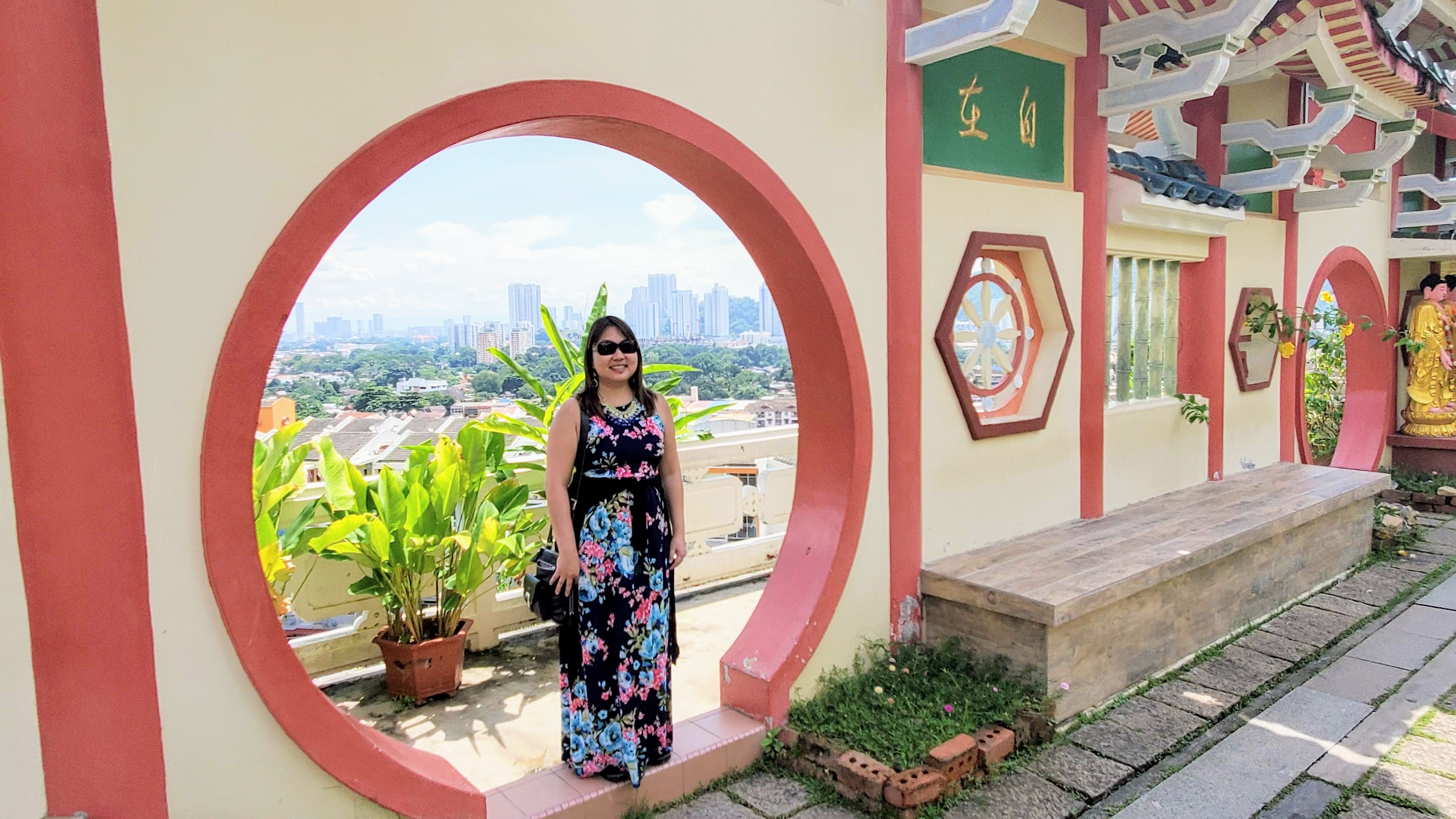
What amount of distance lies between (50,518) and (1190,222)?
615 centimetres

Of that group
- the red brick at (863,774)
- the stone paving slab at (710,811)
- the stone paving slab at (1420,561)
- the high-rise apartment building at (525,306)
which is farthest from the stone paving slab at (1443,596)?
the high-rise apartment building at (525,306)

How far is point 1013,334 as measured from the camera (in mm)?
5199

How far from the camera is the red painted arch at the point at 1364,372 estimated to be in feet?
29.0

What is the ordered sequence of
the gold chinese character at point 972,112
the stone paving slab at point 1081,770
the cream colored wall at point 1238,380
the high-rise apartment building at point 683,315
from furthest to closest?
the high-rise apartment building at point 683,315 → the cream colored wall at point 1238,380 → the gold chinese character at point 972,112 → the stone paving slab at point 1081,770

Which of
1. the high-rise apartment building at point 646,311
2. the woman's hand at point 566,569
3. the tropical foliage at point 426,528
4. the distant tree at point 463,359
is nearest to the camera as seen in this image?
the woman's hand at point 566,569

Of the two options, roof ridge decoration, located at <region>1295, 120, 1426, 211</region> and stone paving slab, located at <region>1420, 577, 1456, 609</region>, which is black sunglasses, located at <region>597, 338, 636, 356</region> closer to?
stone paving slab, located at <region>1420, 577, 1456, 609</region>

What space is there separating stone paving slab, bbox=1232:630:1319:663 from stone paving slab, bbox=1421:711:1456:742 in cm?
74

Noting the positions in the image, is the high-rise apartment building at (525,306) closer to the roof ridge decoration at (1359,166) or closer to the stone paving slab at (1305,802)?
the stone paving slab at (1305,802)

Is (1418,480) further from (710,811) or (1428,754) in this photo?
(710,811)

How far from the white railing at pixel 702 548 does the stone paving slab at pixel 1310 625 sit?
299cm

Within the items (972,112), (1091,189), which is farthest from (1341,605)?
(972,112)

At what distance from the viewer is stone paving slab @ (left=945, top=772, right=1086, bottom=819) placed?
3418mm

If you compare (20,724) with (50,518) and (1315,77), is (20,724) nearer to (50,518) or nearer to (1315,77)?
(50,518)

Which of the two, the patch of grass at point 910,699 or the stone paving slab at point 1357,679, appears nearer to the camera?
the patch of grass at point 910,699
